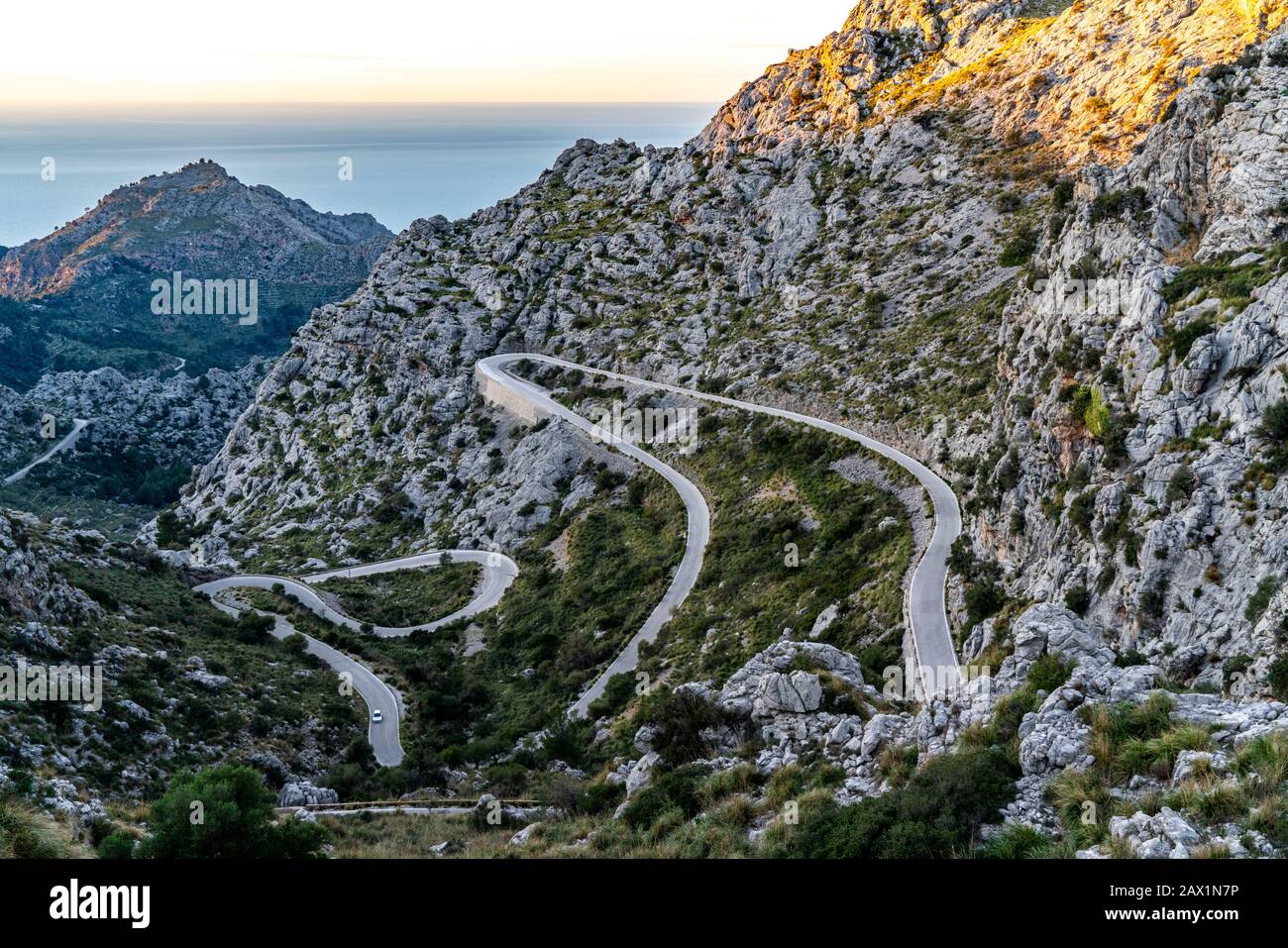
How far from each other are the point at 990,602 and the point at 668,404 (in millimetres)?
53491

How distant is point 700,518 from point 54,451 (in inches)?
4863

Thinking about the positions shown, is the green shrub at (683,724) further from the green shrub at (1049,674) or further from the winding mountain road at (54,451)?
the winding mountain road at (54,451)

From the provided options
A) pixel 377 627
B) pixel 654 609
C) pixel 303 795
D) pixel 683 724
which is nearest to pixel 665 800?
pixel 683 724

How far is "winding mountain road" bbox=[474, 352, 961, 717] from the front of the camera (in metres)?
36.7

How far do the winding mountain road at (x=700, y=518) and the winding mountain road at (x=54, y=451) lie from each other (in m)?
79.1

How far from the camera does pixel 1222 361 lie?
99.7 ft

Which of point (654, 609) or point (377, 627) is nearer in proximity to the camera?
point (654, 609)

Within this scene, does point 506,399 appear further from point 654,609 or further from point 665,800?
point 665,800

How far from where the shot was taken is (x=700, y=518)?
67.6 m

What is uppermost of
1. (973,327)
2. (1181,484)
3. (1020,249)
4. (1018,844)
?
(1020,249)

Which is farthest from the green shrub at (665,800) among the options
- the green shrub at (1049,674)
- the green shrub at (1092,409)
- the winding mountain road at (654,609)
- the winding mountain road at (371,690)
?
the winding mountain road at (371,690)

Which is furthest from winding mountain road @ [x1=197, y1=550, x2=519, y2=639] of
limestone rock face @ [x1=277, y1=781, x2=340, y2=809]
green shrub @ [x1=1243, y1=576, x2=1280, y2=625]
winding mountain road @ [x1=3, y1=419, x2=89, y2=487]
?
winding mountain road @ [x1=3, y1=419, x2=89, y2=487]

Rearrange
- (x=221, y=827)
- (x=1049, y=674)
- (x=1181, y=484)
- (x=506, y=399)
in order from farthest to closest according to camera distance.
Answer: (x=506, y=399)
(x=1181, y=484)
(x=1049, y=674)
(x=221, y=827)
